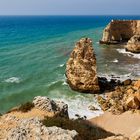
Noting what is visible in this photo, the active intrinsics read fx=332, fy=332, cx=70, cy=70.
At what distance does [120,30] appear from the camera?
296 ft

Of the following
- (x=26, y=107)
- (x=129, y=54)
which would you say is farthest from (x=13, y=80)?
(x=129, y=54)

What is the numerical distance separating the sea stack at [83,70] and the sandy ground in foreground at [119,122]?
26.8 feet

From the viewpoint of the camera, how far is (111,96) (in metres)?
36.6

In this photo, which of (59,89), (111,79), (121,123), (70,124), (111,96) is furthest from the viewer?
(111,79)

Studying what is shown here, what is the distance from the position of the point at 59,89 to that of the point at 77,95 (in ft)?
12.3

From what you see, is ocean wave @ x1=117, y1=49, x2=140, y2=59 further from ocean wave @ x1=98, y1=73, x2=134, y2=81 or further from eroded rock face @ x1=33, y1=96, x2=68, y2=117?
eroded rock face @ x1=33, y1=96, x2=68, y2=117

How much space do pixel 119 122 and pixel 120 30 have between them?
6234 centimetres

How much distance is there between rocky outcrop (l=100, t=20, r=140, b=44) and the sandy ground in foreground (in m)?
55.6

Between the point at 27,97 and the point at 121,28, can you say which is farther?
the point at 121,28

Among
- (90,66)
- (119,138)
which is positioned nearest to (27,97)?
(90,66)

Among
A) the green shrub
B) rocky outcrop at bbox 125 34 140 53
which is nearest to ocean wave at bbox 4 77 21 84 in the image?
the green shrub

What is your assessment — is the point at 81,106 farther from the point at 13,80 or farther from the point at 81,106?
the point at 13,80

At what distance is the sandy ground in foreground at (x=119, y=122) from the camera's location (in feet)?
94.7

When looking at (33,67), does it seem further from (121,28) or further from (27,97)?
(121,28)
